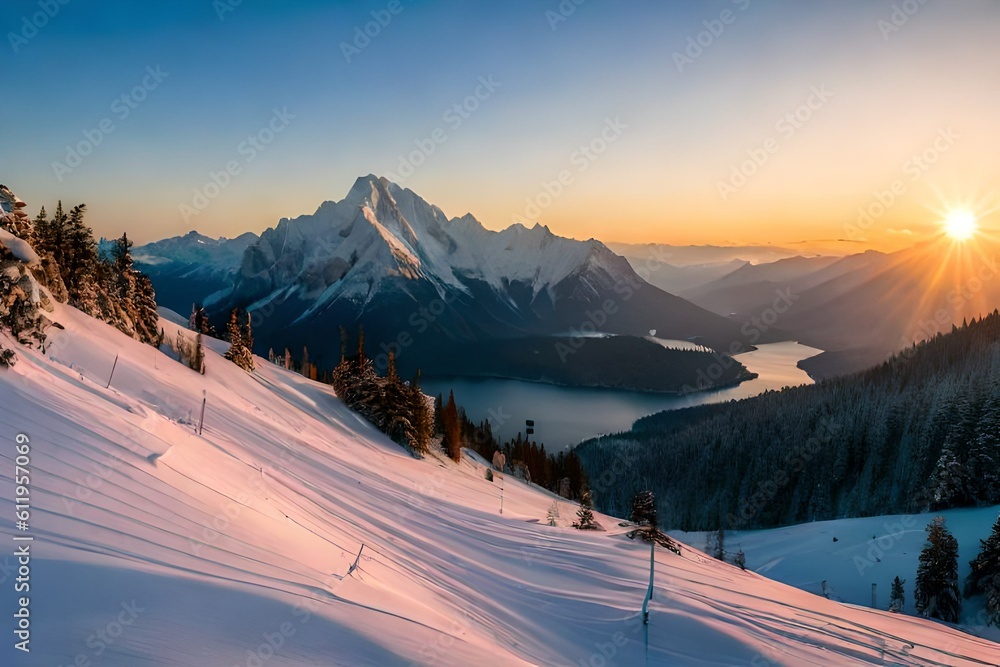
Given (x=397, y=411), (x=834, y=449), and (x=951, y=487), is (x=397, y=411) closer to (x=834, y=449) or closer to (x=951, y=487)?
(x=951, y=487)

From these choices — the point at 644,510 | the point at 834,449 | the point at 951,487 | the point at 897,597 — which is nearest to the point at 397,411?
the point at 644,510

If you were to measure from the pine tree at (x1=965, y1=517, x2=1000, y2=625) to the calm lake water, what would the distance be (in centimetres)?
8287

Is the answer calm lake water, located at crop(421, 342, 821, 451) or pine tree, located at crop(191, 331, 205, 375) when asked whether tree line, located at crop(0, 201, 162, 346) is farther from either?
calm lake water, located at crop(421, 342, 821, 451)

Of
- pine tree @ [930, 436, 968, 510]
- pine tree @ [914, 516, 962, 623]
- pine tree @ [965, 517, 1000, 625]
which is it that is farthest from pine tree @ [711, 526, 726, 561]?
pine tree @ [930, 436, 968, 510]

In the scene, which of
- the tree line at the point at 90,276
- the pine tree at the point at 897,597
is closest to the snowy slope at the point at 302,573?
the tree line at the point at 90,276

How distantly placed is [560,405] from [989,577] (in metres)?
136

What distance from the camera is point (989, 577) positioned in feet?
89.3

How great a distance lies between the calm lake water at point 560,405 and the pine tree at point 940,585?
274 ft

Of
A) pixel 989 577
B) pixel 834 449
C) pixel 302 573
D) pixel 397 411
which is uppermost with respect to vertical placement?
pixel 834 449

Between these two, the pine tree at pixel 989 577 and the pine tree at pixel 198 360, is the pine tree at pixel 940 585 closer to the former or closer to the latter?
the pine tree at pixel 989 577

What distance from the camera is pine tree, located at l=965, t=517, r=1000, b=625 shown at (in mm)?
25734

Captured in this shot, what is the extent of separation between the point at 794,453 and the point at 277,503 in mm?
89561

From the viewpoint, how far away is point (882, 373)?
93.5 m

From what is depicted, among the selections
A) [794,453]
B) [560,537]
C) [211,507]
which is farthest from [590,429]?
[211,507]
